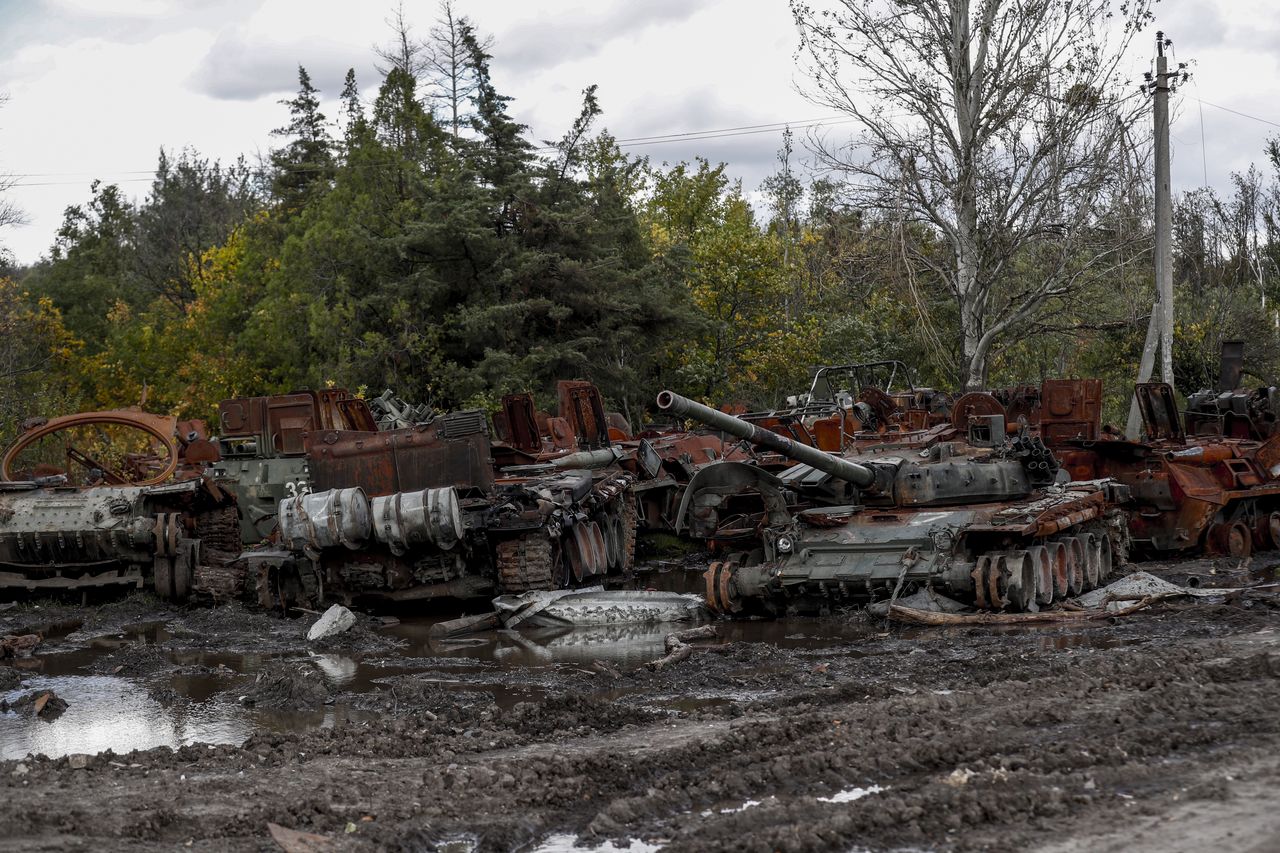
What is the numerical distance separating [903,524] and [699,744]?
5586 mm

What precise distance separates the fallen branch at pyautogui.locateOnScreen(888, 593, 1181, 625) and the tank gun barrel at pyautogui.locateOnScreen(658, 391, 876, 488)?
1631 millimetres

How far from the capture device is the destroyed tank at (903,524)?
11508 millimetres

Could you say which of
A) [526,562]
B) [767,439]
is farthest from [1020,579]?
[526,562]

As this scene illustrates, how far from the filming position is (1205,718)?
636 centimetres

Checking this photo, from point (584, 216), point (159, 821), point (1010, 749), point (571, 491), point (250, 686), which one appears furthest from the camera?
point (584, 216)

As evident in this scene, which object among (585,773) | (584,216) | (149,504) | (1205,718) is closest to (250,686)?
(585,773)

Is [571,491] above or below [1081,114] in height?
below

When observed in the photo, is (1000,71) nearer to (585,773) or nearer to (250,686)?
(250,686)

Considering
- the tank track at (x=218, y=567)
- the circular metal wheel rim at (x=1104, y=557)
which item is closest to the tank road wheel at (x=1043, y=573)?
the circular metal wheel rim at (x=1104, y=557)

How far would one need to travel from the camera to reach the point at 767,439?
11617 mm

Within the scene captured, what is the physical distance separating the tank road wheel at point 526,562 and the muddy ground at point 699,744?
6.11ft

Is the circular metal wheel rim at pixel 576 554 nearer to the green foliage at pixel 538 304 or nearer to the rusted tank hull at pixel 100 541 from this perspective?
the rusted tank hull at pixel 100 541

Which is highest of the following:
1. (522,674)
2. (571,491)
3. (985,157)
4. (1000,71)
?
(1000,71)

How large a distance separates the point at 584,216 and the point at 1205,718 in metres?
22.8
